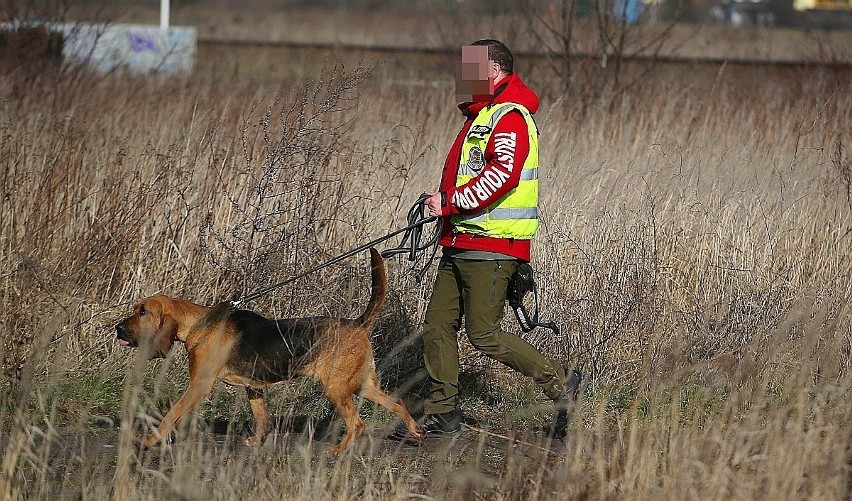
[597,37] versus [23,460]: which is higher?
[597,37]

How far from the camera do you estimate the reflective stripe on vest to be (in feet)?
18.2

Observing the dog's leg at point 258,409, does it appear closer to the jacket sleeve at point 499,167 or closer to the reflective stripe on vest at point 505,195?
the reflective stripe on vest at point 505,195

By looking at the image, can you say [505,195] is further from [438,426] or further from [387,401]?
[438,426]

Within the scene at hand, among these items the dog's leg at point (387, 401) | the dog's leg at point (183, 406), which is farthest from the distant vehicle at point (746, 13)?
the dog's leg at point (183, 406)

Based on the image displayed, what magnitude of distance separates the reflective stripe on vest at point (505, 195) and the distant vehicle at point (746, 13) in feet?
97.3

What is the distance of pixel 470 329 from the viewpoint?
5.82 meters

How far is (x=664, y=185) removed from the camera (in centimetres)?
819

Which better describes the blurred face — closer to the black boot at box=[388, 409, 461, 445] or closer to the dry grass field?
the dry grass field

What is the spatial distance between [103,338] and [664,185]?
3.94m

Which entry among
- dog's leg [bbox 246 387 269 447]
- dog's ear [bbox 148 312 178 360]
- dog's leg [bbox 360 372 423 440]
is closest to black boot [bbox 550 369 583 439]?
dog's leg [bbox 360 372 423 440]

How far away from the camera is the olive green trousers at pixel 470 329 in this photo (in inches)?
225

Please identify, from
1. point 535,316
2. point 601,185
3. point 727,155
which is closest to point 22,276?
point 535,316

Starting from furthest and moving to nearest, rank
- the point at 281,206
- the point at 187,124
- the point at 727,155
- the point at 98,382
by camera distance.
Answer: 1. the point at 187,124
2. the point at 727,155
3. the point at 281,206
4. the point at 98,382

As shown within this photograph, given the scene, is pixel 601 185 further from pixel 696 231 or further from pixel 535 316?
pixel 535 316
